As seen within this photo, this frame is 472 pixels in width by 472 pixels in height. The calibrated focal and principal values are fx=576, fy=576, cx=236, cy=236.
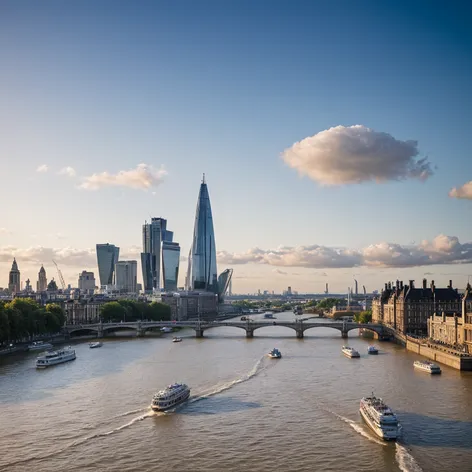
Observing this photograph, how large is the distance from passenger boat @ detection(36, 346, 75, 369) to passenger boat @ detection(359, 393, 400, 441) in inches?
2382

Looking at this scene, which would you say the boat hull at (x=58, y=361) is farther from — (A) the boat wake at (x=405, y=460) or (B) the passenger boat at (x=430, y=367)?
(A) the boat wake at (x=405, y=460)

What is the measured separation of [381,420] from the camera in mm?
54562

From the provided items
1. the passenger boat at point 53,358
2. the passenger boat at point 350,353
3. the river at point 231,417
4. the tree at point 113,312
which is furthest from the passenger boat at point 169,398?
the tree at point 113,312

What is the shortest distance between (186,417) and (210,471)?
17.0 meters

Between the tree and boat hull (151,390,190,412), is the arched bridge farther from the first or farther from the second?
boat hull (151,390,190,412)

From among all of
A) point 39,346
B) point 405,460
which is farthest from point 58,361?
point 405,460

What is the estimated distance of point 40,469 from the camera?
4766 cm

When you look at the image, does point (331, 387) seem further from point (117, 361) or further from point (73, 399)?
point (117, 361)

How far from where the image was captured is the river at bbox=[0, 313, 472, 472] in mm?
49375

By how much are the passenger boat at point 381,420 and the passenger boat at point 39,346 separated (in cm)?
8635

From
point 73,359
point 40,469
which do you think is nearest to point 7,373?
point 73,359

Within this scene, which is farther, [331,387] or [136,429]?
[331,387]

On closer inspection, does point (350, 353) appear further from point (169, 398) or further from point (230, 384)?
point (169, 398)

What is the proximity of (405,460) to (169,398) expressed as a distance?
2858 centimetres
